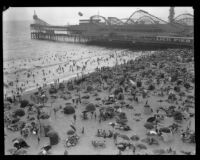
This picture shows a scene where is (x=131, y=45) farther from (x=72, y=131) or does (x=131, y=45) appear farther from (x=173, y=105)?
(x=72, y=131)

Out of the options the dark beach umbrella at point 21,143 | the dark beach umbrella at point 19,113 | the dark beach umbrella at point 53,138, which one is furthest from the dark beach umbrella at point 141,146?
the dark beach umbrella at point 19,113

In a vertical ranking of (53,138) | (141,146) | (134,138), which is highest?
(53,138)

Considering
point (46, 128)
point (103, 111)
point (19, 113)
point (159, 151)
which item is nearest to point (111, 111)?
point (103, 111)

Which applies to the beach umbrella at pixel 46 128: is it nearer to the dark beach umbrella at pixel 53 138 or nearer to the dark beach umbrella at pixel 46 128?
the dark beach umbrella at pixel 46 128

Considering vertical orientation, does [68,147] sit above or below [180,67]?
below

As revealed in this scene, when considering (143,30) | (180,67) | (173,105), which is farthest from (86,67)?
(143,30)

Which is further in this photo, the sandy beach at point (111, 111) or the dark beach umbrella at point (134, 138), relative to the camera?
the dark beach umbrella at point (134, 138)

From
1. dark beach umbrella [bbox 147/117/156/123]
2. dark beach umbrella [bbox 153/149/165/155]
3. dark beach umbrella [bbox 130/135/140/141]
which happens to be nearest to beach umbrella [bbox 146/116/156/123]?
dark beach umbrella [bbox 147/117/156/123]

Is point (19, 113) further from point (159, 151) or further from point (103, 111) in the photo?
point (159, 151)

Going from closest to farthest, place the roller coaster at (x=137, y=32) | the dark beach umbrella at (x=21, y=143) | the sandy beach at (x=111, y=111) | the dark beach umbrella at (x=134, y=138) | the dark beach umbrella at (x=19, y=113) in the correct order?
1. the dark beach umbrella at (x=21, y=143)
2. the sandy beach at (x=111, y=111)
3. the dark beach umbrella at (x=134, y=138)
4. the dark beach umbrella at (x=19, y=113)
5. the roller coaster at (x=137, y=32)
